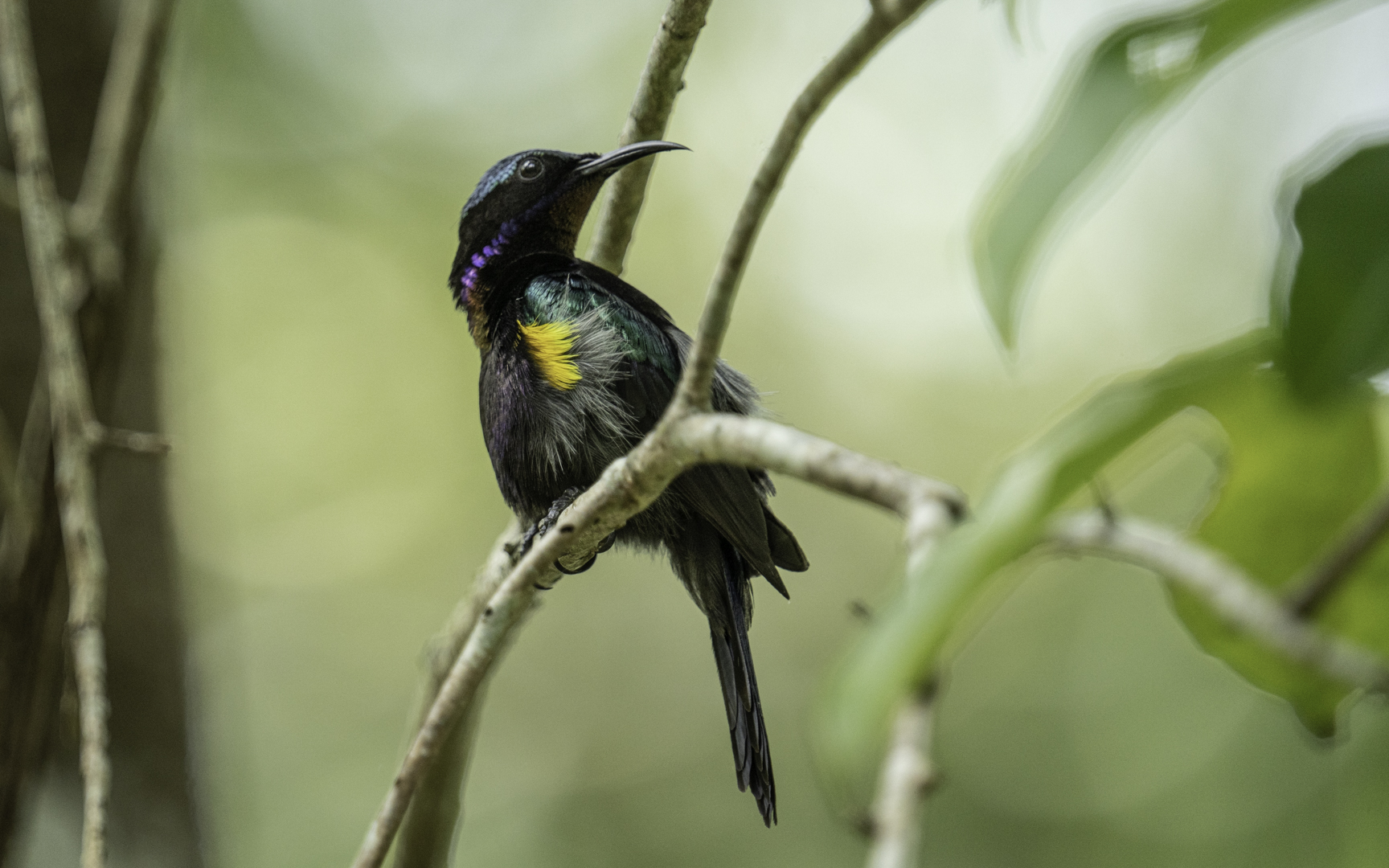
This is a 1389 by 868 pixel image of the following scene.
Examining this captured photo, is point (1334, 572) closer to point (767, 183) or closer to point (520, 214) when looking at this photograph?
point (767, 183)

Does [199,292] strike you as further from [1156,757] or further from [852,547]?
[1156,757]

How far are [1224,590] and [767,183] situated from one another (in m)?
0.58

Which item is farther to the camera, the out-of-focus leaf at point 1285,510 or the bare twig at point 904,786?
the out-of-focus leaf at point 1285,510

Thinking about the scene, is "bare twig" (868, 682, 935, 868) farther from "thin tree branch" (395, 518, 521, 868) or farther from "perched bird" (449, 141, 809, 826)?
"thin tree branch" (395, 518, 521, 868)

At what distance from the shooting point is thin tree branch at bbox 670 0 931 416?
0.86 m

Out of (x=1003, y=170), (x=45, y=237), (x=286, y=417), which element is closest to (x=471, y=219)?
(x=45, y=237)

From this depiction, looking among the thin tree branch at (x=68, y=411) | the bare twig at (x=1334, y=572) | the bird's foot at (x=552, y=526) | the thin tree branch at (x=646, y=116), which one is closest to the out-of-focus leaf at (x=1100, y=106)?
the bare twig at (x=1334, y=572)

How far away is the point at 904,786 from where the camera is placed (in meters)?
0.55

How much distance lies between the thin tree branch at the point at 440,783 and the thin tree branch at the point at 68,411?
0.71 m

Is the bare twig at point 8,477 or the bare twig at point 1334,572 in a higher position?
the bare twig at point 8,477

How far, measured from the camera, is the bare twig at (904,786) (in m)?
0.53

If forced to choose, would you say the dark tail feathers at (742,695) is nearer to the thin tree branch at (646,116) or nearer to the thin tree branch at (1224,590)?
the thin tree branch at (646,116)

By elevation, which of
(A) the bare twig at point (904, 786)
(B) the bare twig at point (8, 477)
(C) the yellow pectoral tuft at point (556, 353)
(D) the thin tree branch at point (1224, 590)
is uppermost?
(B) the bare twig at point (8, 477)

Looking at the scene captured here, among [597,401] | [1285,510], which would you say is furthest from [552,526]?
[1285,510]
